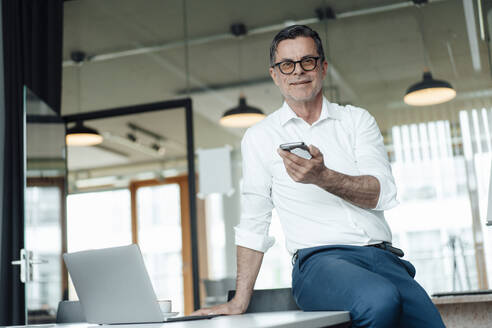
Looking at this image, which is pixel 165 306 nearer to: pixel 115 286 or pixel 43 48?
pixel 115 286

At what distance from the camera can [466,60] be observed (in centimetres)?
448

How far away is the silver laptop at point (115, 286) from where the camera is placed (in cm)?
135

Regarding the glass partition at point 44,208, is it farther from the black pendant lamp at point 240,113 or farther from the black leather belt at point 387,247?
the black leather belt at point 387,247

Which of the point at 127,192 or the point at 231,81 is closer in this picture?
the point at 231,81

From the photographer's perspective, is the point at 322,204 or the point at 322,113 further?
the point at 322,113

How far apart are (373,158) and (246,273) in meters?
0.48

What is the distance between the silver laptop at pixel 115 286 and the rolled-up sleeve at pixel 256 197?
36cm

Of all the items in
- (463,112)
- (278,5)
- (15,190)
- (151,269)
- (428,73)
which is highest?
(278,5)

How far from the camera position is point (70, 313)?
2125mm

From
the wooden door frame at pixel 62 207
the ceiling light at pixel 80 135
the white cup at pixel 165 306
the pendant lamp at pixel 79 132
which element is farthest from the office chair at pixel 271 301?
the ceiling light at pixel 80 135

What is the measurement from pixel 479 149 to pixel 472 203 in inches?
15.3

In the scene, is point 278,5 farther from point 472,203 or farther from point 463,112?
point 472,203

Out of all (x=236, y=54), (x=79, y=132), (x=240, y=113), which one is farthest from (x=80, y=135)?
(x=236, y=54)

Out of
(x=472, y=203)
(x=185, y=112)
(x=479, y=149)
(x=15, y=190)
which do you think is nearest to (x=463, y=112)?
(x=479, y=149)
